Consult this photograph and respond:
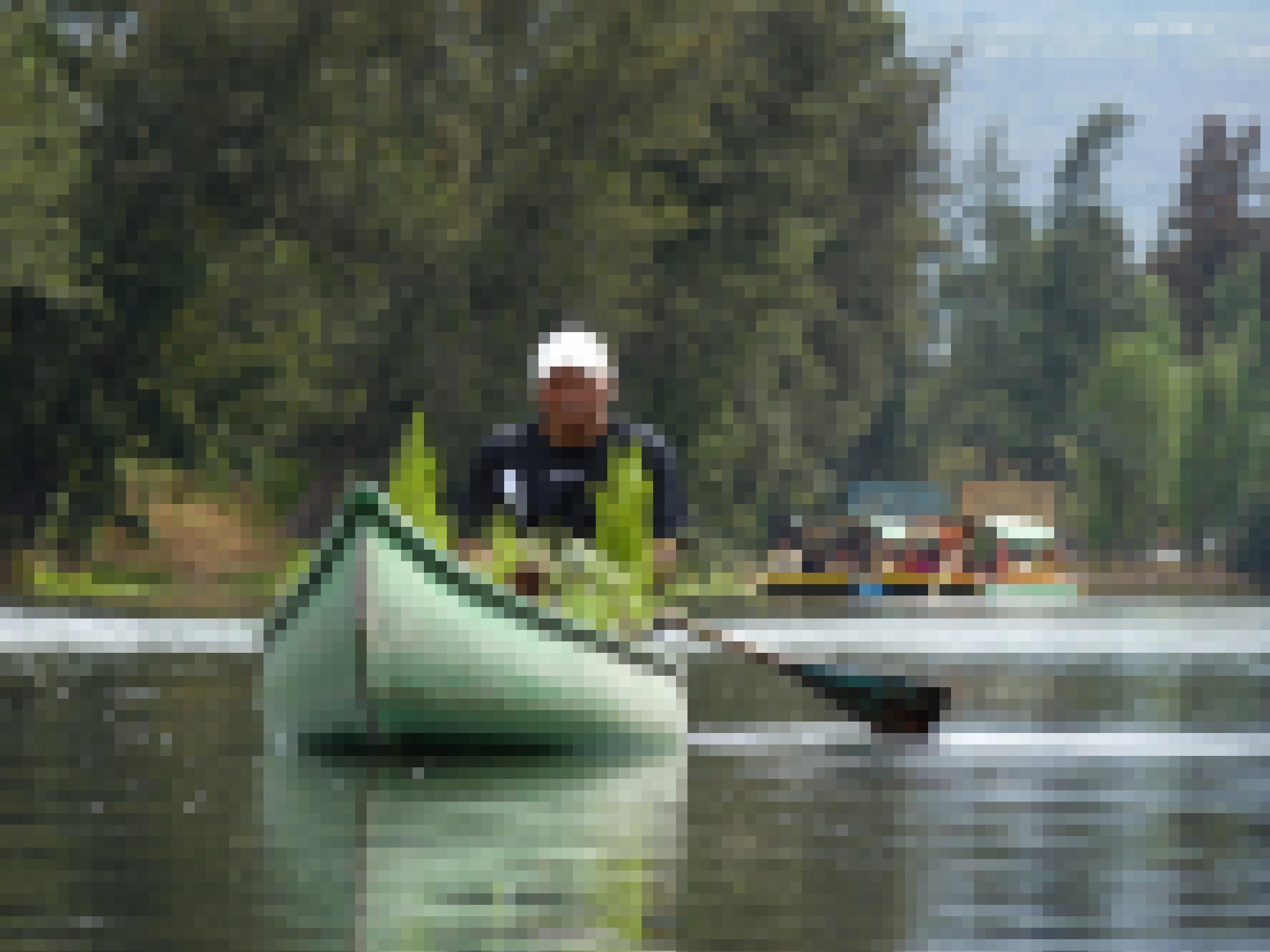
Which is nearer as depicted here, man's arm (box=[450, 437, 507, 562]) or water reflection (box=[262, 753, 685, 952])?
water reflection (box=[262, 753, 685, 952])

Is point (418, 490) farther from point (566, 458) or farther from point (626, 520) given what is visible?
point (626, 520)

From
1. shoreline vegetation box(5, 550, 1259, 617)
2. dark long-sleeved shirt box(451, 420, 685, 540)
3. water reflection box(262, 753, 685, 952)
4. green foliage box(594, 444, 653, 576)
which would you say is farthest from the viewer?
shoreline vegetation box(5, 550, 1259, 617)

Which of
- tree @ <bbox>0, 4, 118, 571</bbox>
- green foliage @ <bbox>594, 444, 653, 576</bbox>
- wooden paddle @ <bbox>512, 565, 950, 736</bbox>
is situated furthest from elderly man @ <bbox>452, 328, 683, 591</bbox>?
tree @ <bbox>0, 4, 118, 571</bbox>

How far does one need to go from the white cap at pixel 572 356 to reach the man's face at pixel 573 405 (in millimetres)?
44

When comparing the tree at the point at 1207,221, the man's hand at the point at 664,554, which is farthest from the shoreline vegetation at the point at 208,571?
the tree at the point at 1207,221

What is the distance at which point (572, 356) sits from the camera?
18.4m

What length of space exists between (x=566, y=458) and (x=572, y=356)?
56cm

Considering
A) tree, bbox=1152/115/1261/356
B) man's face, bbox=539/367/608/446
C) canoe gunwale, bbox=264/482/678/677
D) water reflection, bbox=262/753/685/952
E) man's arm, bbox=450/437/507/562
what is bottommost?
water reflection, bbox=262/753/685/952

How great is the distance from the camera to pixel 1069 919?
1120 centimetres

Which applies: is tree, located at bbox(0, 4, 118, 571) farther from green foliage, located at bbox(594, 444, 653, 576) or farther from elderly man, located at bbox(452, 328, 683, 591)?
green foliage, located at bbox(594, 444, 653, 576)

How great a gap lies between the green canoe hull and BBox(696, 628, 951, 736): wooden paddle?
161cm

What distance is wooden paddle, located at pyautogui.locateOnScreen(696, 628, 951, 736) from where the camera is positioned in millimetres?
19266

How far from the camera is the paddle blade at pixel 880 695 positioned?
63.7ft

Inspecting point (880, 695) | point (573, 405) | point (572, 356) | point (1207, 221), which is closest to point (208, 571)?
point (880, 695)
